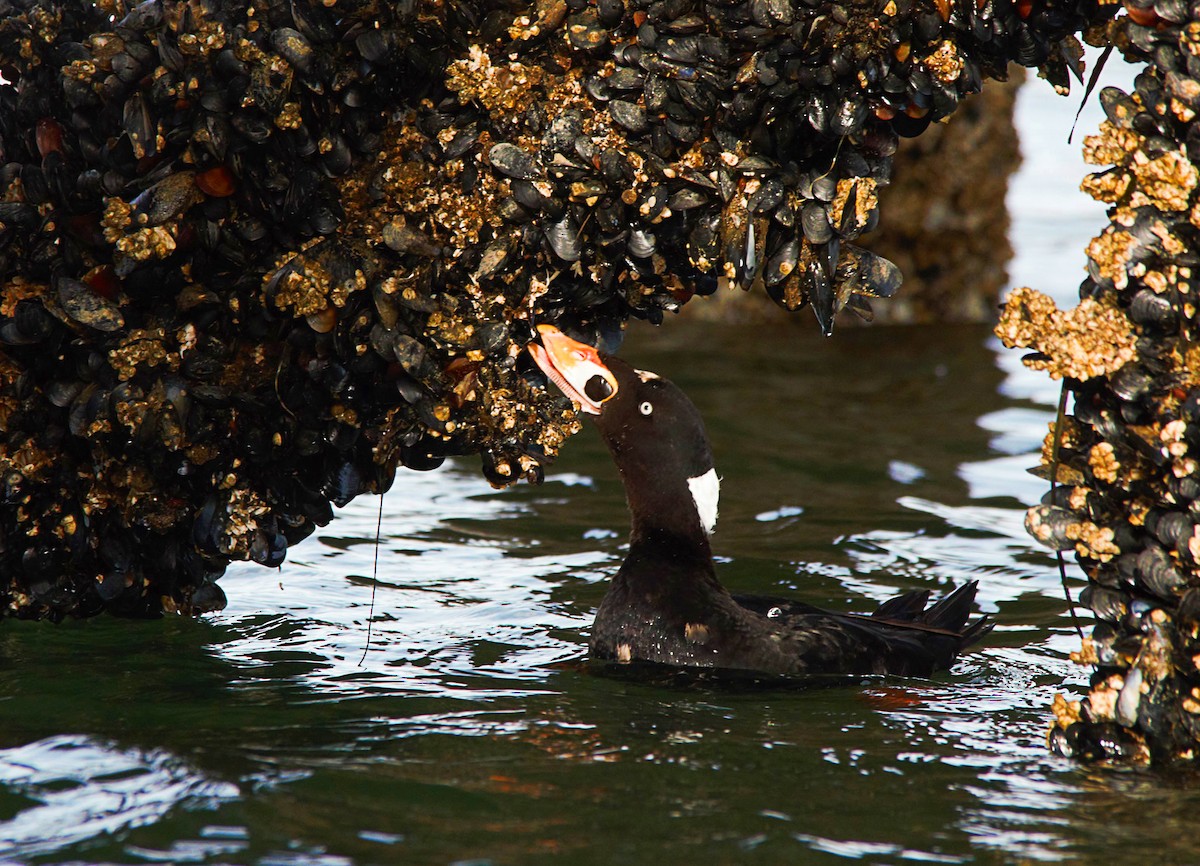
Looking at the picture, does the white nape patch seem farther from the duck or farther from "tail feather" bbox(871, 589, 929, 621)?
"tail feather" bbox(871, 589, 929, 621)

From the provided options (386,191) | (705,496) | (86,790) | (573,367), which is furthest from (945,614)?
(86,790)

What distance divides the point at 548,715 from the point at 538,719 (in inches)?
2.6

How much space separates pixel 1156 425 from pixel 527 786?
1892 mm

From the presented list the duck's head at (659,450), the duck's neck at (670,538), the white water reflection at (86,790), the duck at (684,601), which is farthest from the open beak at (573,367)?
the white water reflection at (86,790)

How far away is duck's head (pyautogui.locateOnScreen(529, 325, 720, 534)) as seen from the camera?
544 centimetres

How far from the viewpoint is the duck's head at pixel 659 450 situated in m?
5.44

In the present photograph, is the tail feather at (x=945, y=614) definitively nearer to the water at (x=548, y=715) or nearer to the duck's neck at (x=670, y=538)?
the water at (x=548, y=715)

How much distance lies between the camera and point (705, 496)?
550 cm

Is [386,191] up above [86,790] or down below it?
above

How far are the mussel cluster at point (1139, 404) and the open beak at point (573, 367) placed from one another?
4.95ft

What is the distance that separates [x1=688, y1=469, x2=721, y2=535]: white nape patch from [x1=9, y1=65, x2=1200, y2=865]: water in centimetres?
70

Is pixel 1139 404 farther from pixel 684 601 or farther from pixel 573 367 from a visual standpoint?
pixel 684 601

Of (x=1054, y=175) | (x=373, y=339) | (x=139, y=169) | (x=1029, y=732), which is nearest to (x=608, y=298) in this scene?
(x=373, y=339)

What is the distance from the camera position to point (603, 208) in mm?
4414
